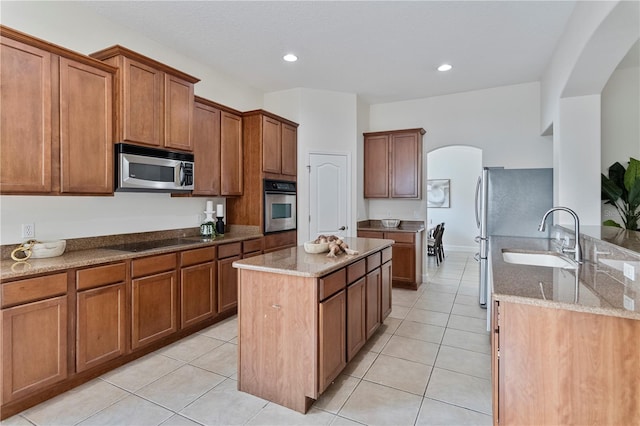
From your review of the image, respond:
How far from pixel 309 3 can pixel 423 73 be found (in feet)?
7.04

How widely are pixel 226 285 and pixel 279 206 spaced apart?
4.14ft

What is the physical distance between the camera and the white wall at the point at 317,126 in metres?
4.74

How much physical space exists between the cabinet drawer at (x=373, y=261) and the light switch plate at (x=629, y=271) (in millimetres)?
1621

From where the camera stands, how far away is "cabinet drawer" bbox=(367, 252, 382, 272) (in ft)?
9.18

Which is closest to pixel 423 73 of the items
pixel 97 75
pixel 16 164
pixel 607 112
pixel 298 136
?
pixel 298 136

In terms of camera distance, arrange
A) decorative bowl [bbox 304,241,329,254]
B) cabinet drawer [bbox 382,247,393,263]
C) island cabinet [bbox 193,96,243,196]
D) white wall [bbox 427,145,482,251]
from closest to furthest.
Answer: decorative bowl [bbox 304,241,329,254]
cabinet drawer [bbox 382,247,393,263]
island cabinet [bbox 193,96,243,196]
white wall [bbox 427,145,482,251]

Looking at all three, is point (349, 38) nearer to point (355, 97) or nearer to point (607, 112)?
point (355, 97)

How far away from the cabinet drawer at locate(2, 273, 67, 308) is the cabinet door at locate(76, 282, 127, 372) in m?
0.15

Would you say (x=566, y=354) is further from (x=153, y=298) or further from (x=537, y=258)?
(x=153, y=298)

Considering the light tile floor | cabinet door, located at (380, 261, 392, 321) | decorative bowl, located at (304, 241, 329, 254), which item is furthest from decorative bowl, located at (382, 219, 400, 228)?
decorative bowl, located at (304, 241, 329, 254)

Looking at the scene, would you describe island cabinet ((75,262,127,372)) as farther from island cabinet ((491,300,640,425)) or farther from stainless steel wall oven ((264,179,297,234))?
island cabinet ((491,300,640,425))

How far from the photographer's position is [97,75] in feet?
8.30

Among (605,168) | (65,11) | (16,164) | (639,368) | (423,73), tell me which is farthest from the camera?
(423,73)

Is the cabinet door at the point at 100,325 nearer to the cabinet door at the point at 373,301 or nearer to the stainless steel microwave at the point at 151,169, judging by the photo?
the stainless steel microwave at the point at 151,169
